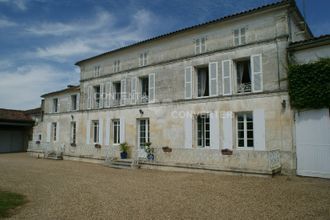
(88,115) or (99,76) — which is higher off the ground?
(99,76)

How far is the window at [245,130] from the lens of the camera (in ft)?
34.2

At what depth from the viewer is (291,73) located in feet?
31.1

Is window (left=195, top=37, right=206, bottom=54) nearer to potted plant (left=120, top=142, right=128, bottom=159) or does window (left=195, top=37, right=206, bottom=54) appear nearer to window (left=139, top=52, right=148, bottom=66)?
window (left=139, top=52, right=148, bottom=66)

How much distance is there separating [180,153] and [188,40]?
5475 millimetres

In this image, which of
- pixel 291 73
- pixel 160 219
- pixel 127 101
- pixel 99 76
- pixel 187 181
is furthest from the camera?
pixel 99 76

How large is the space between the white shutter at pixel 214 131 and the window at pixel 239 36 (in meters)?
3.22

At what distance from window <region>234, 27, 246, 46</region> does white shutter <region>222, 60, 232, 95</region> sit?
0.88 meters

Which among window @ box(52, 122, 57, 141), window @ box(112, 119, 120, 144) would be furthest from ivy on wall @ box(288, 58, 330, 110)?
window @ box(52, 122, 57, 141)

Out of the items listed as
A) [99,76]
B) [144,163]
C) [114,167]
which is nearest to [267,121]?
[144,163]

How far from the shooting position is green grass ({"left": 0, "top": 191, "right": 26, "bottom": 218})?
5.22m

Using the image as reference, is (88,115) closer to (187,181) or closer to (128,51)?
(128,51)

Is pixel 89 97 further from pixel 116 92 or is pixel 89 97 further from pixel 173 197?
pixel 173 197

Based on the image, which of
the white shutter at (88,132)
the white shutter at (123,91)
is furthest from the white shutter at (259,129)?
the white shutter at (88,132)

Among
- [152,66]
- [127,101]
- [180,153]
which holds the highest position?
[152,66]
